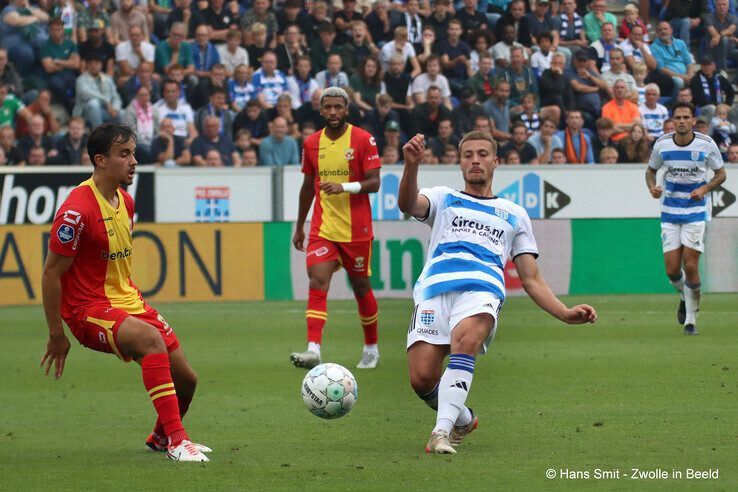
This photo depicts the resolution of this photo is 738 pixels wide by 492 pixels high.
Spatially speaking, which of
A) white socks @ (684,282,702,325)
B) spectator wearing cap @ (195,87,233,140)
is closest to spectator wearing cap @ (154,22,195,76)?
spectator wearing cap @ (195,87,233,140)

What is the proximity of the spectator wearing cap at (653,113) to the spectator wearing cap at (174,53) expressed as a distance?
27.5ft

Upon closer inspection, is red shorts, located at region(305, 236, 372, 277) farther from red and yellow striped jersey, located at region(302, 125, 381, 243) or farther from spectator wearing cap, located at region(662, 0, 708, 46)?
spectator wearing cap, located at region(662, 0, 708, 46)

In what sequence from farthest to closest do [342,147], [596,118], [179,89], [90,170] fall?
[596,118] → [179,89] → [90,170] → [342,147]

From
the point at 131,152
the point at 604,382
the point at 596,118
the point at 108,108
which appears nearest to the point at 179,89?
the point at 108,108

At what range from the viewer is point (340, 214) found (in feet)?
40.1

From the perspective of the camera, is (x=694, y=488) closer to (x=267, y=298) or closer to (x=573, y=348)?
(x=573, y=348)

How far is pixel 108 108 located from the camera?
22938 millimetres

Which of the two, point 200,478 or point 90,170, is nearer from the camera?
point 200,478

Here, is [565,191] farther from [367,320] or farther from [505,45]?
[367,320]

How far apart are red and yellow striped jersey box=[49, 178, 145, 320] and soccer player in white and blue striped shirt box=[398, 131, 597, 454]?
63.9 inches

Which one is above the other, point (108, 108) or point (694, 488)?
point (108, 108)

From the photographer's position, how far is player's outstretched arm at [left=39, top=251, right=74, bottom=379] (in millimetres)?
7289

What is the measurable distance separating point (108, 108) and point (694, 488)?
1795cm

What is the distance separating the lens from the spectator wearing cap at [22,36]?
23.5 m
